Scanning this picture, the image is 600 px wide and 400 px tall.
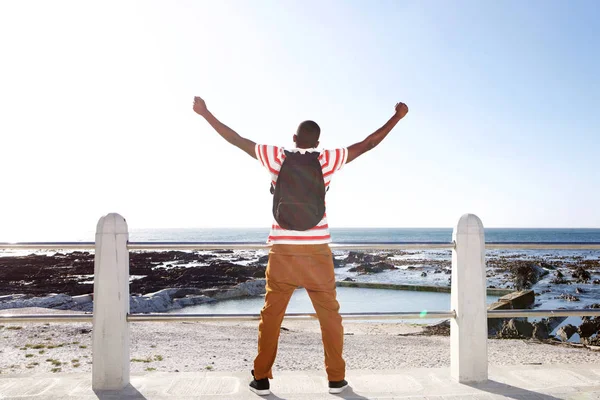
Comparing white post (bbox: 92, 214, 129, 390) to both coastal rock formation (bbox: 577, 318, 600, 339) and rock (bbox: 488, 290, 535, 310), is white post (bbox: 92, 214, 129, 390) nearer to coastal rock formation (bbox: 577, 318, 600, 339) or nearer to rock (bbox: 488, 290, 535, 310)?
coastal rock formation (bbox: 577, 318, 600, 339)

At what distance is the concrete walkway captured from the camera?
10.9ft

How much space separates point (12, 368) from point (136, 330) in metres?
4.45

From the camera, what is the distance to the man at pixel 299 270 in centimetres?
318

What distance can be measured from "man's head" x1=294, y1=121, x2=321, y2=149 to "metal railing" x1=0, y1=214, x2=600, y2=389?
0.76m

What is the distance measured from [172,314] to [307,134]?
5.56 feet

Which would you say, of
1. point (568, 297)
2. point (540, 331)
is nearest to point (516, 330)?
point (540, 331)

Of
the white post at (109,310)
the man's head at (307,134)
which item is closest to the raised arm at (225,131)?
the man's head at (307,134)

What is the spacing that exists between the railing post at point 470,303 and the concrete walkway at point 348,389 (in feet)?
0.52

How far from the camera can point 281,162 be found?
10.7 feet

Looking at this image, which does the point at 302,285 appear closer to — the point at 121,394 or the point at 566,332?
the point at 121,394

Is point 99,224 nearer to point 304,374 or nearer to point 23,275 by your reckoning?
point 304,374

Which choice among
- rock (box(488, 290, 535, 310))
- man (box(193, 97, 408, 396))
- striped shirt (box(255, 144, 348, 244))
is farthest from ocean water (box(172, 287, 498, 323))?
striped shirt (box(255, 144, 348, 244))

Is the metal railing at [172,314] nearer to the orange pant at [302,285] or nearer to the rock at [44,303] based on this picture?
the orange pant at [302,285]

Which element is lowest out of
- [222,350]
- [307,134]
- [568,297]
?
Answer: [568,297]
